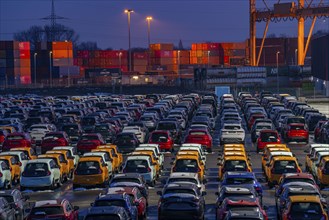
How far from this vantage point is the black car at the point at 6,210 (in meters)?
20.0

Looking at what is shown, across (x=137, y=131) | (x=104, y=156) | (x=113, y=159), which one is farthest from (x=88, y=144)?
(x=104, y=156)

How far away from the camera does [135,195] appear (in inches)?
874

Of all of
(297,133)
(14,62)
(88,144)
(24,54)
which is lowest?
(297,133)

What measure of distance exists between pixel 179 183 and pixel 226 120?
25924mm

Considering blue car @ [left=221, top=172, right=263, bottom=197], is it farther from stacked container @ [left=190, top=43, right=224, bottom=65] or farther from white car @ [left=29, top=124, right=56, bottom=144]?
stacked container @ [left=190, top=43, right=224, bottom=65]

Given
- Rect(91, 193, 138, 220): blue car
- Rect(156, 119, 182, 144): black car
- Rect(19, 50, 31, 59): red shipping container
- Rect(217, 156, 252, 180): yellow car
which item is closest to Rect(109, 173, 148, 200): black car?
Rect(91, 193, 138, 220): blue car

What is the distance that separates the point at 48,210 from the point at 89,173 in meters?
9.14

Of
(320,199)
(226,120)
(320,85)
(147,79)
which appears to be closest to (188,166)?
(320,199)

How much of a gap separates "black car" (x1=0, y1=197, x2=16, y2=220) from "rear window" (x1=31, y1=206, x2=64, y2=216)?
0.77m

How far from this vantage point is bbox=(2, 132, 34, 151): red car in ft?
131

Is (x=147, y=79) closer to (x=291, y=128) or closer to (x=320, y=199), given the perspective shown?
(x=291, y=128)

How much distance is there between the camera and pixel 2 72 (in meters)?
136

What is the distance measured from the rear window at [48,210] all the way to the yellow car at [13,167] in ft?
35.6

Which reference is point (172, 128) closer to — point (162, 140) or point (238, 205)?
point (162, 140)
